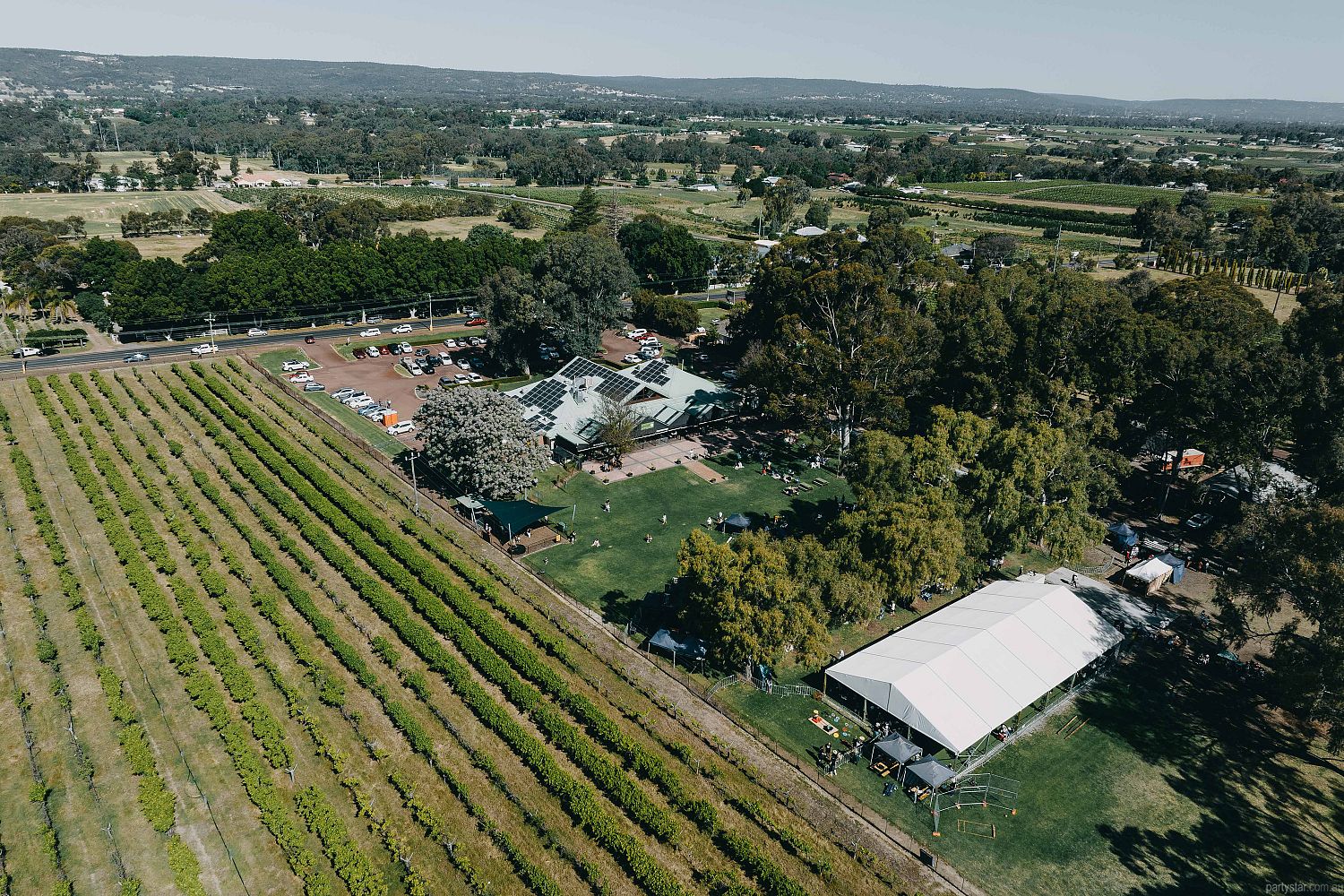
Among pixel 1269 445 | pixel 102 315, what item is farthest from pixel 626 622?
pixel 102 315

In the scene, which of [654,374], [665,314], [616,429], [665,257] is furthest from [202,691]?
[665,257]

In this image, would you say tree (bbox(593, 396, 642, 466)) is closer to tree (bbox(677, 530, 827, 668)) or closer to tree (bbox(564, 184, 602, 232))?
tree (bbox(677, 530, 827, 668))

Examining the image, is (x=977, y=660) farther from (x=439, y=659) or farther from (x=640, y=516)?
(x=439, y=659)

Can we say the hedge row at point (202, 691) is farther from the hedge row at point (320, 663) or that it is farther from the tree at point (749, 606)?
the tree at point (749, 606)

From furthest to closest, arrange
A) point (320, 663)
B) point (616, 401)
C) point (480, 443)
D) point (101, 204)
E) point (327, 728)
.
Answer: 1. point (101, 204)
2. point (616, 401)
3. point (480, 443)
4. point (320, 663)
5. point (327, 728)

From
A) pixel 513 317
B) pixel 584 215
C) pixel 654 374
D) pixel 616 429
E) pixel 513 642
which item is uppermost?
pixel 584 215

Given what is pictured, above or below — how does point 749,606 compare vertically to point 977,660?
above
